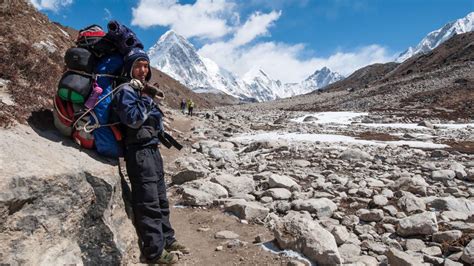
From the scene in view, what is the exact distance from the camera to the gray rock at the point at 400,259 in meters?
6.24

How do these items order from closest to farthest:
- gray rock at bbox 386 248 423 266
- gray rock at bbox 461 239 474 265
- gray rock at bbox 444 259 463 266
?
1. gray rock at bbox 386 248 423 266
2. gray rock at bbox 444 259 463 266
3. gray rock at bbox 461 239 474 265

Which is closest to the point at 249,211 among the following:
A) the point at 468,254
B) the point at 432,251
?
the point at 432,251

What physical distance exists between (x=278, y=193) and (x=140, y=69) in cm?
568

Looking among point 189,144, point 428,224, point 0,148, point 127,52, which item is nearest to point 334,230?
point 428,224

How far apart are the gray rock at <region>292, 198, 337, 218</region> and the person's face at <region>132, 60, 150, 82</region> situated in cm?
506

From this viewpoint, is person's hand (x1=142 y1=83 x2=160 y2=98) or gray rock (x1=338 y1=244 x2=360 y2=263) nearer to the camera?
person's hand (x1=142 y1=83 x2=160 y2=98)

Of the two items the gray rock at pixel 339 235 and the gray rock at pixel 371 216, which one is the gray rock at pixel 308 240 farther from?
the gray rock at pixel 371 216

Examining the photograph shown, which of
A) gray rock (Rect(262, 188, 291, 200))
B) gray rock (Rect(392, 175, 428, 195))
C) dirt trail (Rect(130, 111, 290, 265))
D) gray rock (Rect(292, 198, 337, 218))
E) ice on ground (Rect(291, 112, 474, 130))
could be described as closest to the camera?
dirt trail (Rect(130, 111, 290, 265))

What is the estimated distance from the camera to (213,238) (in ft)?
25.5

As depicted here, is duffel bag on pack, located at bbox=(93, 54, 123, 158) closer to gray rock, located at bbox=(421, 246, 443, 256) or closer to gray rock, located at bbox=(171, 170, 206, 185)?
gray rock, located at bbox=(421, 246, 443, 256)

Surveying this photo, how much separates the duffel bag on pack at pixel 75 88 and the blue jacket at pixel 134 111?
412mm

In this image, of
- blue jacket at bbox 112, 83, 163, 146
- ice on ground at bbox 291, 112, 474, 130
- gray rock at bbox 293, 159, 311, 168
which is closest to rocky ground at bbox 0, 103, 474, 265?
gray rock at bbox 293, 159, 311, 168

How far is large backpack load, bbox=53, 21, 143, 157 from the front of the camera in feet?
17.7

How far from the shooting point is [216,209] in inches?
369
